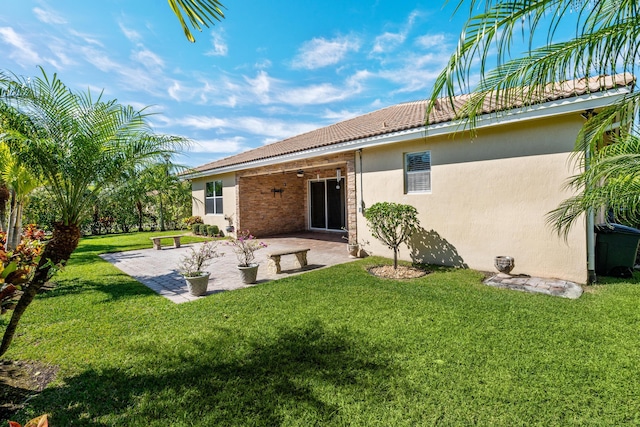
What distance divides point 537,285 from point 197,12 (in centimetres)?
768

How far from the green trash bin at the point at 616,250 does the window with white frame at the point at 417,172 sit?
411 centimetres

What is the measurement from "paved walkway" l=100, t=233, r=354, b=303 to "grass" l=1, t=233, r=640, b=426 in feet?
3.13

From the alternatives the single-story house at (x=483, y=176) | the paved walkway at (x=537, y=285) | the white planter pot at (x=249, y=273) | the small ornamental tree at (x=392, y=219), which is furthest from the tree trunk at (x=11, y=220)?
the paved walkway at (x=537, y=285)

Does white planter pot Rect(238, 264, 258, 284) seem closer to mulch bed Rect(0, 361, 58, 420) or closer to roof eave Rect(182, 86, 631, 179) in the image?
roof eave Rect(182, 86, 631, 179)

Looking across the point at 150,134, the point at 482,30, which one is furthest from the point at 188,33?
the point at 482,30

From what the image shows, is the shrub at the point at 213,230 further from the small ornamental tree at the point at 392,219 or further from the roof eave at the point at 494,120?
the small ornamental tree at the point at 392,219

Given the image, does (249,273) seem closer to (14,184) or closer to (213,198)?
(14,184)

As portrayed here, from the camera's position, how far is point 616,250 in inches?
269

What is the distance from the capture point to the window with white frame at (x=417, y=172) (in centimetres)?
875

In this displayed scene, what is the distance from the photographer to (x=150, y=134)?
4.67 metres

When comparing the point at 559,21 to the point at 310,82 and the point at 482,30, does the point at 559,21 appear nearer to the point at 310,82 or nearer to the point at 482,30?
the point at 482,30

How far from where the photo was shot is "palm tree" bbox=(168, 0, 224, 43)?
247 centimetres

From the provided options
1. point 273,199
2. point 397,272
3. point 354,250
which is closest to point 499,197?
point 397,272

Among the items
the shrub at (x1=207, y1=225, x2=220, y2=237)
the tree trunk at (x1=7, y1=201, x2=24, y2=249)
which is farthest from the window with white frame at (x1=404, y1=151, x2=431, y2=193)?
the shrub at (x1=207, y1=225, x2=220, y2=237)
